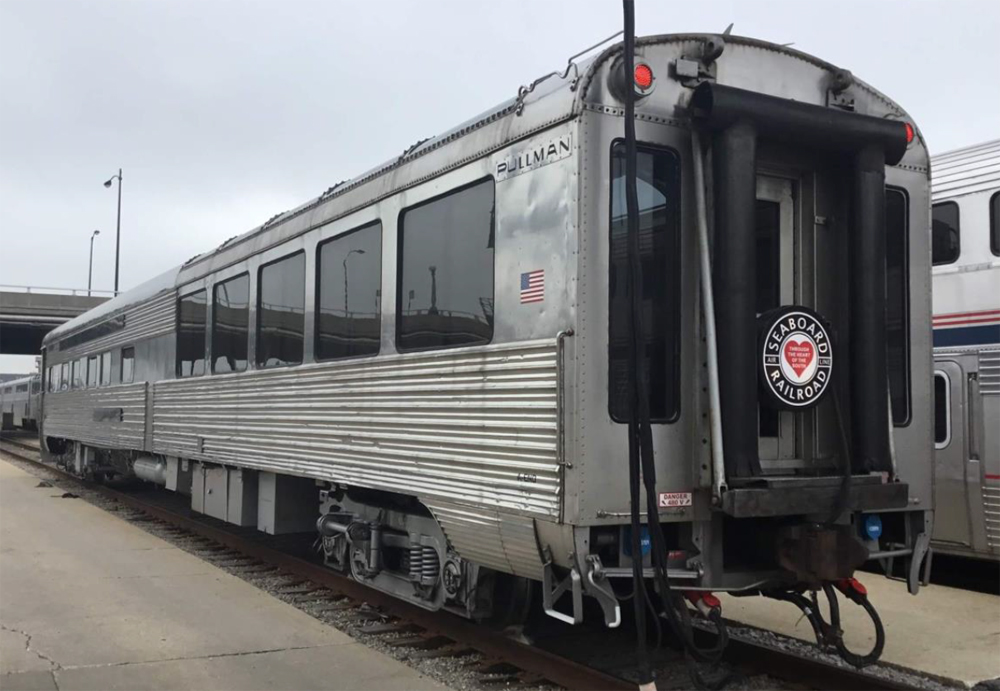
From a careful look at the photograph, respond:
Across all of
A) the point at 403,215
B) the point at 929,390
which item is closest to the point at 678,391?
the point at 929,390

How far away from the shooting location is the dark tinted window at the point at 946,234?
8.33 metres

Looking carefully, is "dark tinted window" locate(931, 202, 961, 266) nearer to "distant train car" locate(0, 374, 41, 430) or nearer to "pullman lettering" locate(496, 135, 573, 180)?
"pullman lettering" locate(496, 135, 573, 180)

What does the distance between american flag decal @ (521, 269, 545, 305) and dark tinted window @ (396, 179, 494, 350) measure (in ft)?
1.10

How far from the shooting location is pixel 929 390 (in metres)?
5.78

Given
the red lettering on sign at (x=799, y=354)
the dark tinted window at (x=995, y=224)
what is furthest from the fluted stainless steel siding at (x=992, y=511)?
the red lettering on sign at (x=799, y=354)

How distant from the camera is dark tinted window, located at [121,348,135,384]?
13.3 metres

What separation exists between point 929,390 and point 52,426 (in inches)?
740

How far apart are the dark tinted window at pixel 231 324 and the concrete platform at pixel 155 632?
6.54 ft

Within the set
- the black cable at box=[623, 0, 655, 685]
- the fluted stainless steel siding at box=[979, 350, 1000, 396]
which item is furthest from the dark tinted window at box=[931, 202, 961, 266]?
the black cable at box=[623, 0, 655, 685]

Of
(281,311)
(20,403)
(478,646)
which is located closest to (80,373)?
(281,311)

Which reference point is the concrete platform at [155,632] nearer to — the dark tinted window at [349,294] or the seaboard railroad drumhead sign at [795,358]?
the dark tinted window at [349,294]

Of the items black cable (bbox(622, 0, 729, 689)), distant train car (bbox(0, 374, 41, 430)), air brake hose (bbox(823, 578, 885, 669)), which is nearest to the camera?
black cable (bbox(622, 0, 729, 689))

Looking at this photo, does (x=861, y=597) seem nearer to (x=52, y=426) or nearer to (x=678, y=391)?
(x=678, y=391)

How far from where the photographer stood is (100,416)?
49.1 ft
